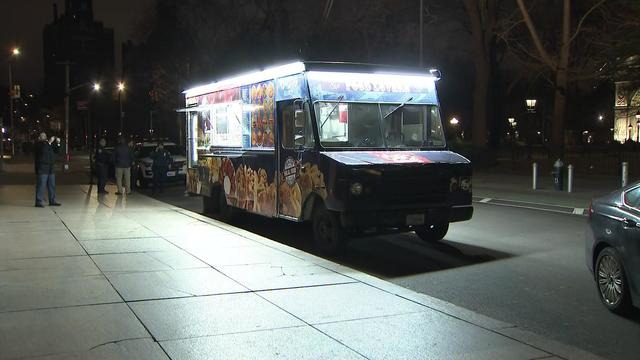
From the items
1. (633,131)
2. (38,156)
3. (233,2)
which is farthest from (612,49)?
(633,131)

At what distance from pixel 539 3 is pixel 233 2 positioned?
62.1 feet

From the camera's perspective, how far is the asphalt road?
6.23 metres

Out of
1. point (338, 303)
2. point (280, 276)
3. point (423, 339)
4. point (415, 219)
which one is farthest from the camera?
point (415, 219)

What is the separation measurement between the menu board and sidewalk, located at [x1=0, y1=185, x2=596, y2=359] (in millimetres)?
1957

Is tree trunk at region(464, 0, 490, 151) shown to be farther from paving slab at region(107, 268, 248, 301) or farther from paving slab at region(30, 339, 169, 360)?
paving slab at region(30, 339, 169, 360)

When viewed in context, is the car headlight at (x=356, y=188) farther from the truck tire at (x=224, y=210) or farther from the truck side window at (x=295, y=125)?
the truck tire at (x=224, y=210)

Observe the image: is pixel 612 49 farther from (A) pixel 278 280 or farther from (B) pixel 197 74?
(B) pixel 197 74

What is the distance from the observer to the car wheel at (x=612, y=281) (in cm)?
637

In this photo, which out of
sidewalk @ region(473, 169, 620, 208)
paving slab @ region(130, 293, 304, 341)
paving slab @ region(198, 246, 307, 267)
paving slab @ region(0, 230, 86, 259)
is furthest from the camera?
sidewalk @ region(473, 169, 620, 208)

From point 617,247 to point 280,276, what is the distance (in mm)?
3835

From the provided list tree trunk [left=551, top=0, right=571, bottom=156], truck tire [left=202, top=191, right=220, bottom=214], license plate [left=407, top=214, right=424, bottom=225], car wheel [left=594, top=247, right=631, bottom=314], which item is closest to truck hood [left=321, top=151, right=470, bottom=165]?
license plate [left=407, top=214, right=424, bottom=225]

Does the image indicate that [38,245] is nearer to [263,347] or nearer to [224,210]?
[224,210]

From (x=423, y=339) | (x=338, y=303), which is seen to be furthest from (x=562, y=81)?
(x=423, y=339)

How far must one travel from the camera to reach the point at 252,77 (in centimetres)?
1191
